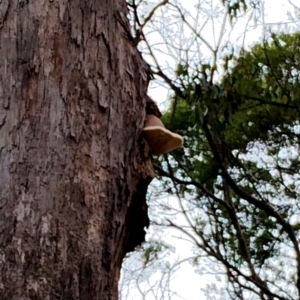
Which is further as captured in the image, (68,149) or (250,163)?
(250,163)

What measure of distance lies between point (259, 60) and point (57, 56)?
2245 mm

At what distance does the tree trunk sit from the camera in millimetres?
799

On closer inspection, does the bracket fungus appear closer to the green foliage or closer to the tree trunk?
the tree trunk

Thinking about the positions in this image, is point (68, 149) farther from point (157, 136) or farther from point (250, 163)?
point (250, 163)

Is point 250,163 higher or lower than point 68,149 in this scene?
higher

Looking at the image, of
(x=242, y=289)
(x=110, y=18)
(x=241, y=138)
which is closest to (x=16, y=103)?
(x=110, y=18)

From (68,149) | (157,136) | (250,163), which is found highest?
(250,163)

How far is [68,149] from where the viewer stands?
34.4 inches

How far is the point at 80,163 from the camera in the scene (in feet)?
2.89

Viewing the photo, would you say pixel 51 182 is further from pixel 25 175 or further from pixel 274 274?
pixel 274 274

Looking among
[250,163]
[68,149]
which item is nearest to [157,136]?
[68,149]

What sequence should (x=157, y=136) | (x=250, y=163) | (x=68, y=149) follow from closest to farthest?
(x=68, y=149) < (x=157, y=136) < (x=250, y=163)

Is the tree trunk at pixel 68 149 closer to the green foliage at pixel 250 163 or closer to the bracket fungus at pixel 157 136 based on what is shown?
the bracket fungus at pixel 157 136

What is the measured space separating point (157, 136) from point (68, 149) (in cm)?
20
